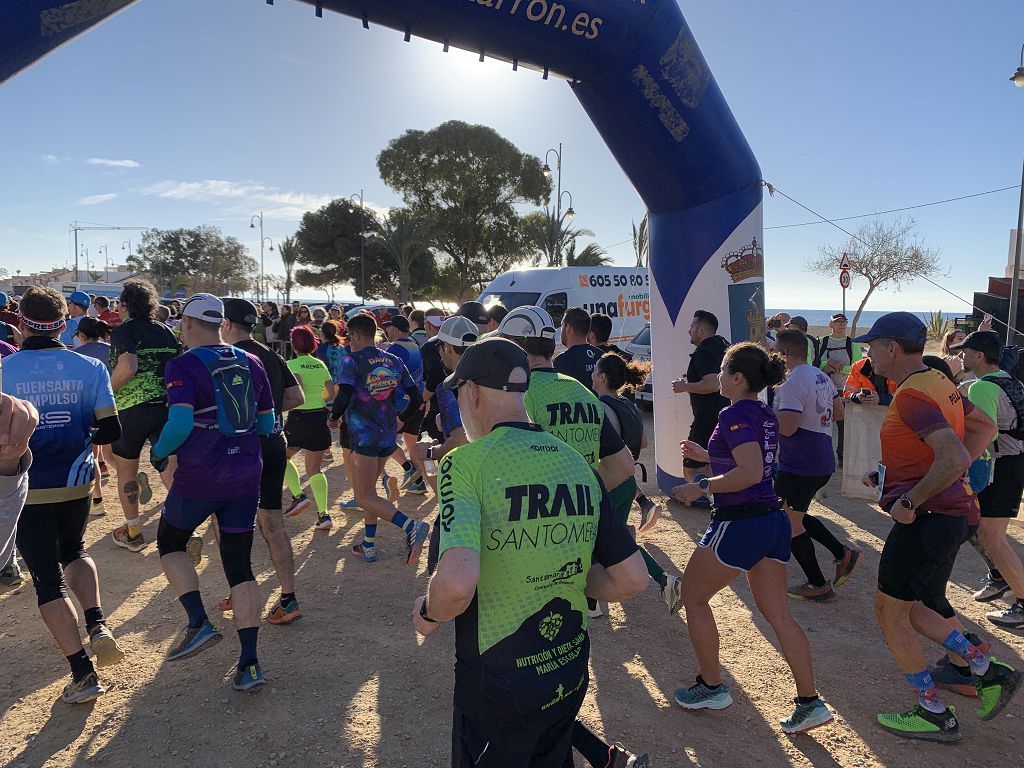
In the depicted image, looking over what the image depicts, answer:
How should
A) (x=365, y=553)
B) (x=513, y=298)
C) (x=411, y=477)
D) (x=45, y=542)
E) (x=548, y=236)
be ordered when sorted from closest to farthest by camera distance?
1. (x=45, y=542)
2. (x=365, y=553)
3. (x=411, y=477)
4. (x=513, y=298)
5. (x=548, y=236)

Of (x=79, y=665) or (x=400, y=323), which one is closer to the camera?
(x=79, y=665)

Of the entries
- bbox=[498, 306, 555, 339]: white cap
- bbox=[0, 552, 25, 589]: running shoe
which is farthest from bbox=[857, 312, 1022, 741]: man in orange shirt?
bbox=[0, 552, 25, 589]: running shoe

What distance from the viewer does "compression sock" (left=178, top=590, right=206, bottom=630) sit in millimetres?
3578

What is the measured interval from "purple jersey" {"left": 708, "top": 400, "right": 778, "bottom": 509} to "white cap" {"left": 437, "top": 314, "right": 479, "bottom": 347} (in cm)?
183

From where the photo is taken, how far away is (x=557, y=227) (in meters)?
31.3

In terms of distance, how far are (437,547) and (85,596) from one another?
321 cm

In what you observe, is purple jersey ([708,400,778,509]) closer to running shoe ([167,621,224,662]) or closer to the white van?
running shoe ([167,621,224,662])

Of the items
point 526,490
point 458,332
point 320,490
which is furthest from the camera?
point 320,490

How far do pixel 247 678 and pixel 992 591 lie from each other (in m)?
5.53

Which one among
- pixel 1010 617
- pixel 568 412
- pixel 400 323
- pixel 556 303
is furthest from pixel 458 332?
pixel 556 303

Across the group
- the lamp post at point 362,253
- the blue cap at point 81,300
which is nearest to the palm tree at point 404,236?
the lamp post at point 362,253

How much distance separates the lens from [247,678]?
3.55 m

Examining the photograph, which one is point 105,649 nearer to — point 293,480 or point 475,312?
point 293,480

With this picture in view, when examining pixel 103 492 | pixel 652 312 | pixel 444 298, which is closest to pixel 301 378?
pixel 103 492
